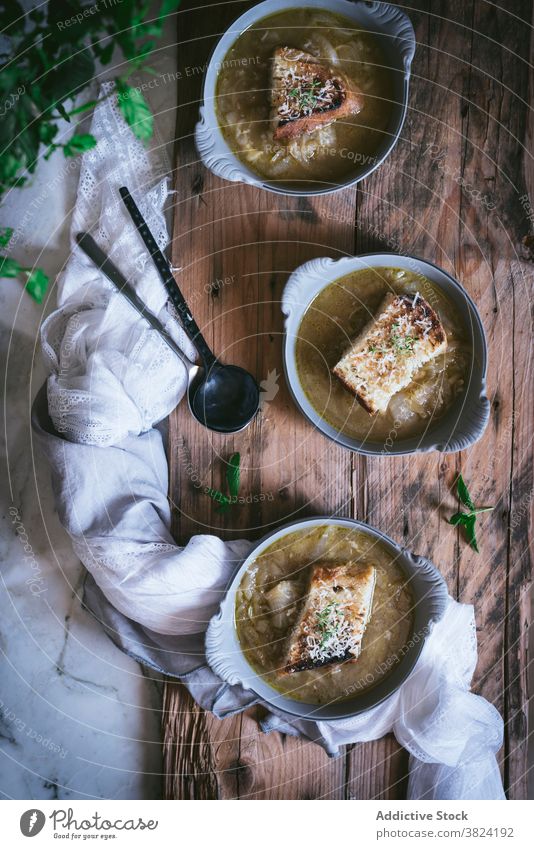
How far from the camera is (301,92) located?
6.25ft

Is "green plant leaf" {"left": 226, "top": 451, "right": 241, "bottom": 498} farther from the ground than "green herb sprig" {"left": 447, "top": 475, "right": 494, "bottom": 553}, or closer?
farther from the ground

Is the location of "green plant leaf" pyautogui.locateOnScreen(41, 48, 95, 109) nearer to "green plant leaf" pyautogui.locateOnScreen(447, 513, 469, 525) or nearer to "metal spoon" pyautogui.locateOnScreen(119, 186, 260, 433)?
"metal spoon" pyautogui.locateOnScreen(119, 186, 260, 433)

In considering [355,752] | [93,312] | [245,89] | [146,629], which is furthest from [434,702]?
[245,89]

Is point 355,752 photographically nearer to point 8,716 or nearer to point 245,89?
point 8,716

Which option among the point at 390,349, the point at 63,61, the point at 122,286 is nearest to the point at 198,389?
the point at 122,286

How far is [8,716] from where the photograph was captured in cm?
230

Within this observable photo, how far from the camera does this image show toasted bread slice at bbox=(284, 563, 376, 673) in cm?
193

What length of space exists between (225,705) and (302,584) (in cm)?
43

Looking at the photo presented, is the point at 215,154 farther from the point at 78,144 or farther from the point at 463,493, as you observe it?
the point at 463,493

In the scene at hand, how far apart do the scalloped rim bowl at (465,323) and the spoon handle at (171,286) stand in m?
0.28

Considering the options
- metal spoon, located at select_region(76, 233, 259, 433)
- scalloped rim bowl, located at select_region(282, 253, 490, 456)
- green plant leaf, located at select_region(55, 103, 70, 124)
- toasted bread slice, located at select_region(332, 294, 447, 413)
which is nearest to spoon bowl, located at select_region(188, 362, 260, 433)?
metal spoon, located at select_region(76, 233, 259, 433)

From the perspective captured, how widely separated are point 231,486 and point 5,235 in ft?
3.77

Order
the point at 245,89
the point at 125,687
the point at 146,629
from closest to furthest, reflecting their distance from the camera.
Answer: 1. the point at 245,89
2. the point at 146,629
3. the point at 125,687
